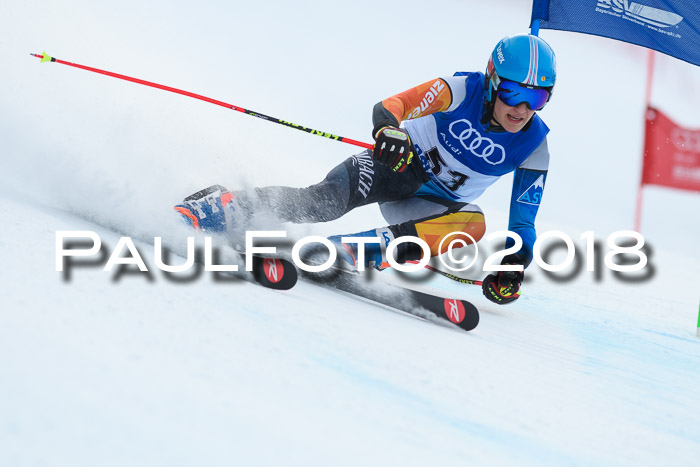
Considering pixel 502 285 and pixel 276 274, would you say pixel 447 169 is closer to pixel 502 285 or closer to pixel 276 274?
pixel 502 285

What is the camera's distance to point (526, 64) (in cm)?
272

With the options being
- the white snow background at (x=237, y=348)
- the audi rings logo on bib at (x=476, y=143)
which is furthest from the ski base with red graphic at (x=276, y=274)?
the audi rings logo on bib at (x=476, y=143)

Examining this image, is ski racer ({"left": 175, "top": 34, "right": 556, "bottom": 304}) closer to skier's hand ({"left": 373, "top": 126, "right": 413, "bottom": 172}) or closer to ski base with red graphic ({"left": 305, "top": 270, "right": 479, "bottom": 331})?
skier's hand ({"left": 373, "top": 126, "right": 413, "bottom": 172})

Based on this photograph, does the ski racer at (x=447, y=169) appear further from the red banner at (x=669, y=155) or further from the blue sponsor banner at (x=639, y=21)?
the red banner at (x=669, y=155)

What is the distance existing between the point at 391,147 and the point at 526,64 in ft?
2.29

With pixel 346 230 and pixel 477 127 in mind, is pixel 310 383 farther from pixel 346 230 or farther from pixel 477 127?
pixel 346 230

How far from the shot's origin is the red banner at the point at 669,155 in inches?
189

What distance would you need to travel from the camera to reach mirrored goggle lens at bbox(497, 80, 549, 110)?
9.00ft

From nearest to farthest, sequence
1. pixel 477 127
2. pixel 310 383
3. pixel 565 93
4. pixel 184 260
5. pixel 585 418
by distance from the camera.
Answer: pixel 310 383, pixel 585 418, pixel 184 260, pixel 477 127, pixel 565 93

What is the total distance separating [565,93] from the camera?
11.9 metres

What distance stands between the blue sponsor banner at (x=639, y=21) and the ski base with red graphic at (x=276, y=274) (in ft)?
9.15

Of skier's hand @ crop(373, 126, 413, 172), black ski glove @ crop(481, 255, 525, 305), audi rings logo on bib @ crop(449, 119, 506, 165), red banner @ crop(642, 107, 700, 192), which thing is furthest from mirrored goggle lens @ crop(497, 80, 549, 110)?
red banner @ crop(642, 107, 700, 192)

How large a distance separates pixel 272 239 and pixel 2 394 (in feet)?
6.06

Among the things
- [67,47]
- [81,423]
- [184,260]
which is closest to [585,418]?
[81,423]
